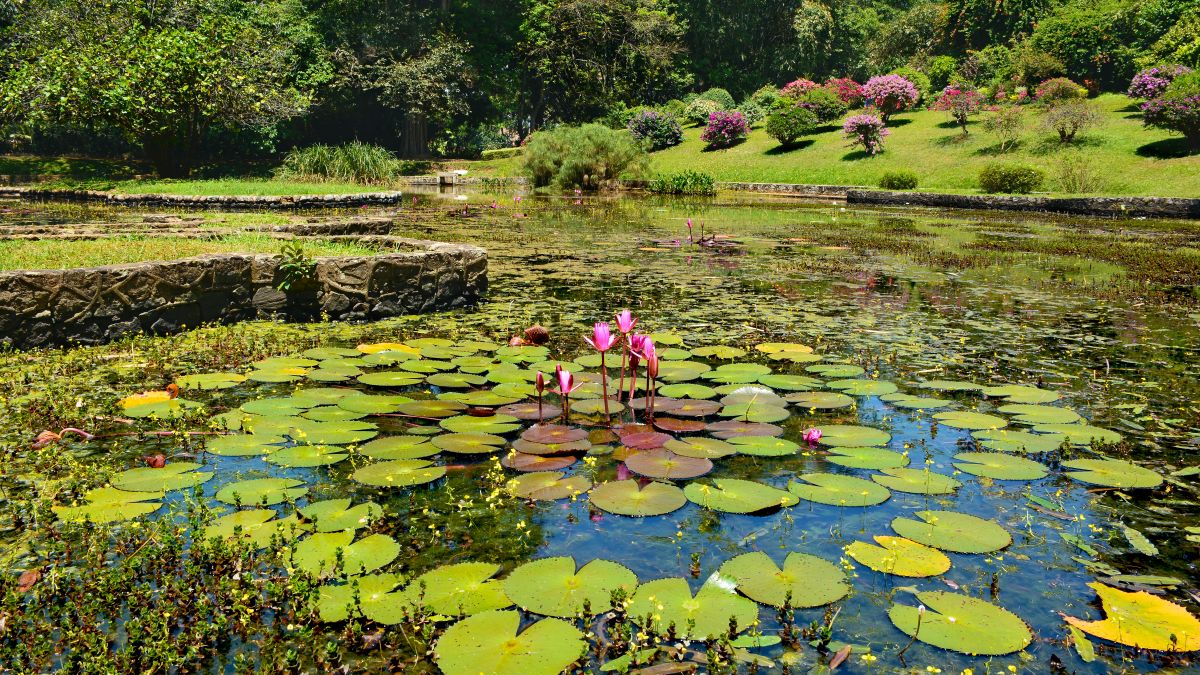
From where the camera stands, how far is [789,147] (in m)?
34.2

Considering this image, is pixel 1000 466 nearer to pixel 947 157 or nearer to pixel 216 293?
pixel 216 293

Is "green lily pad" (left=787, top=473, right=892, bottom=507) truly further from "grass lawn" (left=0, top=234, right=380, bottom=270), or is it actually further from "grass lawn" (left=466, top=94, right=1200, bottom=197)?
"grass lawn" (left=466, top=94, right=1200, bottom=197)

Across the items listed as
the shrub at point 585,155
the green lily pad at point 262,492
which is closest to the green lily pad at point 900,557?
the green lily pad at point 262,492

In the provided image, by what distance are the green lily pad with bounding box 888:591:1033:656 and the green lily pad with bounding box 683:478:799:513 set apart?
2.53 feet

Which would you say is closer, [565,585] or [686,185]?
[565,585]

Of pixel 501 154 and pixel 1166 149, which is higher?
pixel 501 154

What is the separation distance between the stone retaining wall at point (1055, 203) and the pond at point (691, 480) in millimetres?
15314

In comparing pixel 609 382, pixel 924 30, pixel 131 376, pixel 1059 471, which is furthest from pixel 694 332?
pixel 924 30

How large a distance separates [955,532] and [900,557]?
1.11 ft

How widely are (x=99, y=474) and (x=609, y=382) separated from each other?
2704 millimetres

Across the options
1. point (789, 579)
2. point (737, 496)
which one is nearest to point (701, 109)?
point (737, 496)

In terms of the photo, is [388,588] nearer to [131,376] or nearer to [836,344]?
[131,376]

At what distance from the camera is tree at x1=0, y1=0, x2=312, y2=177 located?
19453mm

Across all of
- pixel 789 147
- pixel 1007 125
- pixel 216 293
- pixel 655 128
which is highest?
pixel 655 128
